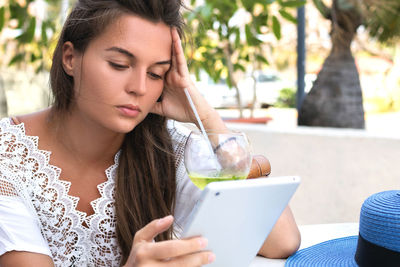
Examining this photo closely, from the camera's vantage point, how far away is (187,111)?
79.6 inches

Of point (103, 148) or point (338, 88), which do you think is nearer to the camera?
point (103, 148)

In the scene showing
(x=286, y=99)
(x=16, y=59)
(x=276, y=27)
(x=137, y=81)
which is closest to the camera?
(x=137, y=81)

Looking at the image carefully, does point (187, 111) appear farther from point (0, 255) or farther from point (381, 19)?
point (381, 19)

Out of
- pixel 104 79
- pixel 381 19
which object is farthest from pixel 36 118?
pixel 381 19

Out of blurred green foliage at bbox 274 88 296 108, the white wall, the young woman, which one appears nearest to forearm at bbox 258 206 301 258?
the young woman

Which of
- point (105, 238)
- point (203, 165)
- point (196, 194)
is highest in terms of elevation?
point (203, 165)

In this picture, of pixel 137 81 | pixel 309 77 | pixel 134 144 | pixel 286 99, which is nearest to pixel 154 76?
pixel 137 81

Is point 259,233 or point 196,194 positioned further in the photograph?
point 196,194

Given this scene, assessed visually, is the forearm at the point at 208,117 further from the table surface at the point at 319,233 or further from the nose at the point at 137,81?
the table surface at the point at 319,233

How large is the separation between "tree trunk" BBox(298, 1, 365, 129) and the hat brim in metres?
3.35

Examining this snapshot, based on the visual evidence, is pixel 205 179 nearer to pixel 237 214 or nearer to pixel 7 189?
pixel 237 214

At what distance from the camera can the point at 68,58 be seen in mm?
1825

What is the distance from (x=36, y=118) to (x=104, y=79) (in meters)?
0.45

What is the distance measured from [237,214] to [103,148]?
36.5 inches
